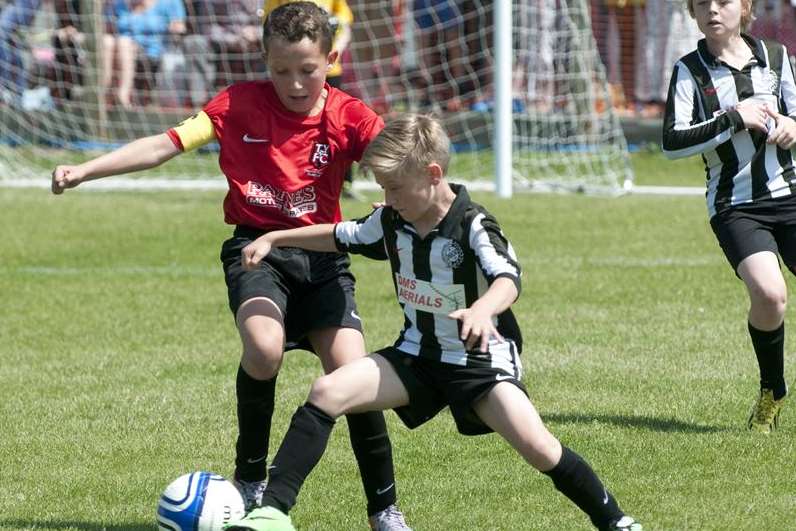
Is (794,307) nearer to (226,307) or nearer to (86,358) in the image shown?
(226,307)

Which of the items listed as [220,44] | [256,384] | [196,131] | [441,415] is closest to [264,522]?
[256,384]

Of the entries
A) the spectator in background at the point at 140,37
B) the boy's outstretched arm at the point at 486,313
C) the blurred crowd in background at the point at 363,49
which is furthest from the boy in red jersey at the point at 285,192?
the spectator in background at the point at 140,37

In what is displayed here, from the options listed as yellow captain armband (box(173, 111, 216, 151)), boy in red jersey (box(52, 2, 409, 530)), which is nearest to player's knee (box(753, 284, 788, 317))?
boy in red jersey (box(52, 2, 409, 530))

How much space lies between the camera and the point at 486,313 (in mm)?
3816

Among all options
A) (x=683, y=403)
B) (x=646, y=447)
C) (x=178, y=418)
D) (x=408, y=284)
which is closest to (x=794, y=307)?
(x=683, y=403)

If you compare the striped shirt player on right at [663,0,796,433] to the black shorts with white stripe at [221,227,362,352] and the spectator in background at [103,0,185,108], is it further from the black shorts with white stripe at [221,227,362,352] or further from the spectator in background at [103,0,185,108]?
the spectator in background at [103,0,185,108]

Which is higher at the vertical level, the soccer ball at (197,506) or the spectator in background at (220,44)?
the soccer ball at (197,506)

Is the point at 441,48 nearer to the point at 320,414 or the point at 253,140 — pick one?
the point at 253,140

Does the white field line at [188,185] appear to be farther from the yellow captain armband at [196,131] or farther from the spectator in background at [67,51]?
the yellow captain armband at [196,131]

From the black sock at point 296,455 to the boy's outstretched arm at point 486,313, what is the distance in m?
0.56

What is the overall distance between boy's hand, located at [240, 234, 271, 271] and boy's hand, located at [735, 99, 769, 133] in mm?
2050

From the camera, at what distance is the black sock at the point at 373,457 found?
15.0 ft

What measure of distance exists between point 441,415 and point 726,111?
1.73 metres

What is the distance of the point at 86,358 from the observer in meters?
7.29
